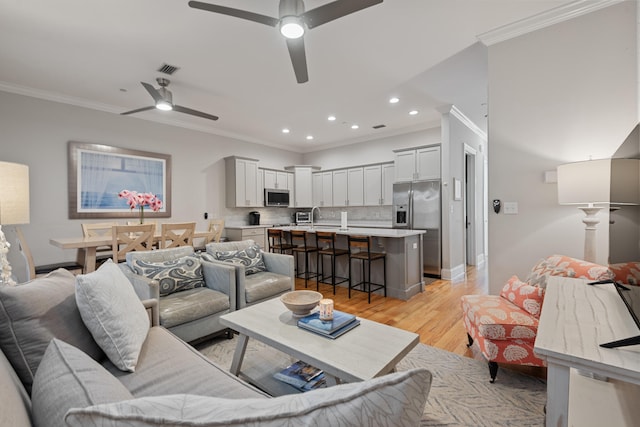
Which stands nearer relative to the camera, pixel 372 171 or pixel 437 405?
pixel 437 405

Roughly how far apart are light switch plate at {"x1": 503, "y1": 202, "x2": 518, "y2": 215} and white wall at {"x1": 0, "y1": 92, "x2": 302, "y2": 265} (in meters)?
5.11

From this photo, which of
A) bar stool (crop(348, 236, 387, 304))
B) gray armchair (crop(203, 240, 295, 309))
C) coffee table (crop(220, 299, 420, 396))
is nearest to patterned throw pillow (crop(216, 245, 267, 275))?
gray armchair (crop(203, 240, 295, 309))

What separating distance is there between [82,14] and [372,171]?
520 cm

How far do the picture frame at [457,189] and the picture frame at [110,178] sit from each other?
515 cm

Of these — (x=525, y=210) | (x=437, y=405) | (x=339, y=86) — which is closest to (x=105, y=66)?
(x=339, y=86)

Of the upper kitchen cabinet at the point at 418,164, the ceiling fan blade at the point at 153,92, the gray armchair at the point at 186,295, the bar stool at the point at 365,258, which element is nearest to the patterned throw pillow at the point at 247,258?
the gray armchair at the point at 186,295

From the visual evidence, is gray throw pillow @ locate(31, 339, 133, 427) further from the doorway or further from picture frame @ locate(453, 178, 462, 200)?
the doorway

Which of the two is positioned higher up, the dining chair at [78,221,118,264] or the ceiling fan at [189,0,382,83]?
the ceiling fan at [189,0,382,83]

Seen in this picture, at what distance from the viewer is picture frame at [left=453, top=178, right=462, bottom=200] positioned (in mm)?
4996

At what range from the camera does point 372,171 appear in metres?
6.44

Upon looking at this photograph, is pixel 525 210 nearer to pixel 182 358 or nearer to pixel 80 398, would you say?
pixel 182 358

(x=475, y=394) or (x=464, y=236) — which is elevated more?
(x=464, y=236)

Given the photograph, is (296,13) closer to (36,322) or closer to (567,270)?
(36,322)

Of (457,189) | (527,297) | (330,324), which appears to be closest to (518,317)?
(527,297)
